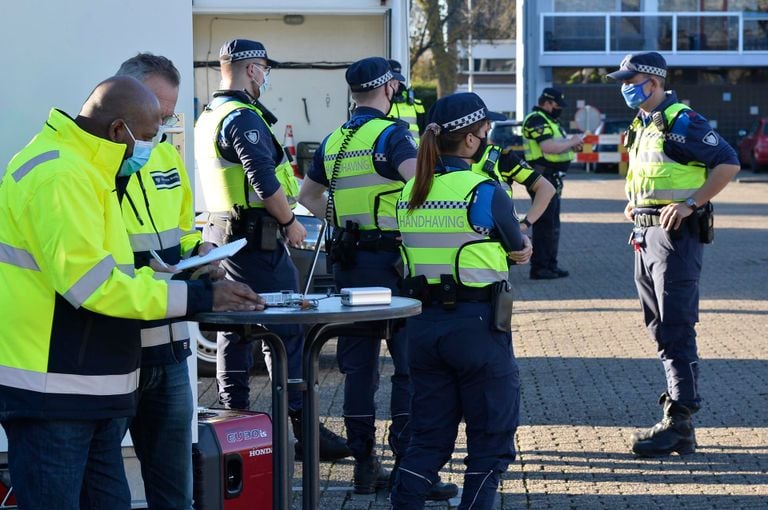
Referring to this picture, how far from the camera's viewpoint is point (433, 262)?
509cm

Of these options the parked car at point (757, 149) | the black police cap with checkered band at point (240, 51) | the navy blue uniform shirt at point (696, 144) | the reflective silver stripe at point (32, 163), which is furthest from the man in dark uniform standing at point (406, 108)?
the parked car at point (757, 149)

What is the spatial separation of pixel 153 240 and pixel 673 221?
135 inches

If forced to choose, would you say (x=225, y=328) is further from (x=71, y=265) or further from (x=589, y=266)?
(x=589, y=266)

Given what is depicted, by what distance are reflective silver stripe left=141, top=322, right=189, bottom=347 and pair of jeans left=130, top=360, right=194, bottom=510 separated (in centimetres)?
9

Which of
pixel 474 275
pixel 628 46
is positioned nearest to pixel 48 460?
pixel 474 275

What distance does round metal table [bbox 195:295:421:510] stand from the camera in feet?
13.5

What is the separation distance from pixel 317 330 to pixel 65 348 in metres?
1.00

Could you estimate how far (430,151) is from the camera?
16.8 feet

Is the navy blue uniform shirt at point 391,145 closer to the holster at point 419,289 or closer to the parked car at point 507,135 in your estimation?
the holster at point 419,289

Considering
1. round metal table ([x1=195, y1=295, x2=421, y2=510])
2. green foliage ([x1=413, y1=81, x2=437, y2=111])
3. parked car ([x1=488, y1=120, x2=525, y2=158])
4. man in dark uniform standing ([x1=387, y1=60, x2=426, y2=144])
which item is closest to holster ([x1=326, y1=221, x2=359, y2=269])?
round metal table ([x1=195, y1=295, x2=421, y2=510])

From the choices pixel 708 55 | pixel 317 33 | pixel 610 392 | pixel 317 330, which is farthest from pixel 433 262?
pixel 708 55

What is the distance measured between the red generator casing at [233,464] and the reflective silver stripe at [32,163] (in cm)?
166

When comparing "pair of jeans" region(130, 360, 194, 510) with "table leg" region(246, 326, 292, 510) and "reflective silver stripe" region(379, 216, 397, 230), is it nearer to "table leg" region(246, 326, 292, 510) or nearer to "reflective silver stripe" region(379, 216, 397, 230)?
"table leg" region(246, 326, 292, 510)

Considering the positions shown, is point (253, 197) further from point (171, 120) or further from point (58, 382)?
point (58, 382)
